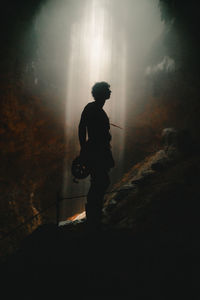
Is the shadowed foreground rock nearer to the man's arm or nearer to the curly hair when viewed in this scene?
the man's arm

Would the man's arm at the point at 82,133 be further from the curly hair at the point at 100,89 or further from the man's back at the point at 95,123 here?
the curly hair at the point at 100,89

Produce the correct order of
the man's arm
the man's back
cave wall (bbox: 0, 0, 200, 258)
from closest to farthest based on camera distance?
the man's arm < the man's back < cave wall (bbox: 0, 0, 200, 258)

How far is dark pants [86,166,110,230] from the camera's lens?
111 inches

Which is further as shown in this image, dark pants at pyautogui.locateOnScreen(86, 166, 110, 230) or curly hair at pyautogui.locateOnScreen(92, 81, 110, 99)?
curly hair at pyautogui.locateOnScreen(92, 81, 110, 99)

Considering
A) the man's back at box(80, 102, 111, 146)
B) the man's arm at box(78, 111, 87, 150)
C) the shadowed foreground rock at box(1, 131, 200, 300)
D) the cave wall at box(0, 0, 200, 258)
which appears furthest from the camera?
the cave wall at box(0, 0, 200, 258)

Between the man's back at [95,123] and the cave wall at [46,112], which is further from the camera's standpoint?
the cave wall at [46,112]

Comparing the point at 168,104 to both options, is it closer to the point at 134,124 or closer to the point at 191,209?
the point at 134,124

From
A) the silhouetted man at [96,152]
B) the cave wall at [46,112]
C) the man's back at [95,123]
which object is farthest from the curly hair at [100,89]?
the cave wall at [46,112]

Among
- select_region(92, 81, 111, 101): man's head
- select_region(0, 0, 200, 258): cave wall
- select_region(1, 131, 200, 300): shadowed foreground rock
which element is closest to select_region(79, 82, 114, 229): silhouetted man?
select_region(92, 81, 111, 101): man's head

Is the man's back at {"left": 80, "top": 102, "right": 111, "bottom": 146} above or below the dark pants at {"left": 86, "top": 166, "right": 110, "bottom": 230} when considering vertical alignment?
above

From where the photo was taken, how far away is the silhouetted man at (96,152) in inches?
111

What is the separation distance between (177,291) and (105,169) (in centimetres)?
177

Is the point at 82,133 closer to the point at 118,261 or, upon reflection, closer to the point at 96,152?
the point at 96,152

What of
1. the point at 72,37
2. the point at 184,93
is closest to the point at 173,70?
the point at 184,93
